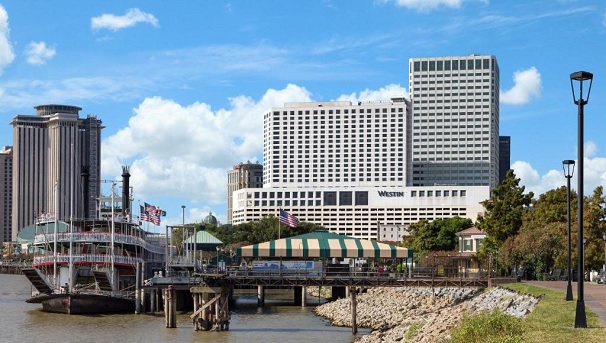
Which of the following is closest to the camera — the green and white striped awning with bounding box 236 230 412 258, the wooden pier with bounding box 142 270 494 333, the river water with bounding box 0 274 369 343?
the river water with bounding box 0 274 369 343

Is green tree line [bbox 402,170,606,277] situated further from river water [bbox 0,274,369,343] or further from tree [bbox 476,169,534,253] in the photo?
river water [bbox 0,274,369,343]

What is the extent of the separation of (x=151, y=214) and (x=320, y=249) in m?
18.5

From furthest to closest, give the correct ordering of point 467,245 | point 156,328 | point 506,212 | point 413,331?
point 467,245
point 506,212
point 156,328
point 413,331

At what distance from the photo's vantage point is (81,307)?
73562 millimetres

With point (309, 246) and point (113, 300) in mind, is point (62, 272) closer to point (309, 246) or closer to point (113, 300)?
point (113, 300)

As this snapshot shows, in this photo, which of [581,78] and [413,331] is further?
[413,331]

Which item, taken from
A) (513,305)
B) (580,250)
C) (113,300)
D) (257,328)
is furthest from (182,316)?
(580,250)

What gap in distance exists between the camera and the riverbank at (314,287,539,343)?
1831 inches

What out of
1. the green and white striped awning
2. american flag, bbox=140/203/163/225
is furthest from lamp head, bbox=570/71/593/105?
american flag, bbox=140/203/163/225

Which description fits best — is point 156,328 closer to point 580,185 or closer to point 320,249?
point 320,249

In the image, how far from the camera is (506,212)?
92.9 m

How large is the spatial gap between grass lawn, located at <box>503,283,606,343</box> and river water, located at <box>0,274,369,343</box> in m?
16.7

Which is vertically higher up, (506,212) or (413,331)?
(506,212)

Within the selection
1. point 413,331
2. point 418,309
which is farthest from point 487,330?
point 418,309
